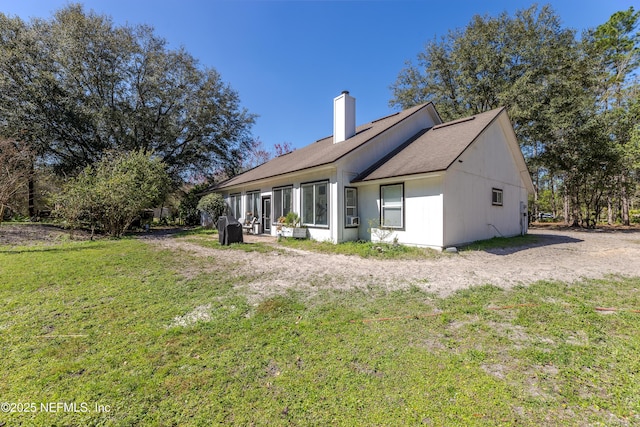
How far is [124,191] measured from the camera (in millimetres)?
12383

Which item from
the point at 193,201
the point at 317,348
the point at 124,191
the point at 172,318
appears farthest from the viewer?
the point at 193,201

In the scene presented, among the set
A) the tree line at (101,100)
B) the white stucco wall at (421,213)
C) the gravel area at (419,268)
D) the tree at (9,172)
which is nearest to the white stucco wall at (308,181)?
the white stucco wall at (421,213)

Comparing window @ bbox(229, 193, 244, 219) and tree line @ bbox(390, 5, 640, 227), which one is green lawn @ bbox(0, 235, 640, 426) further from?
tree line @ bbox(390, 5, 640, 227)

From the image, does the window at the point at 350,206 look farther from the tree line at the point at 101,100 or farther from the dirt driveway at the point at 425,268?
the tree line at the point at 101,100

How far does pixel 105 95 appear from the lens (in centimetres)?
1930

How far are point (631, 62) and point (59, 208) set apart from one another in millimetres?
38648

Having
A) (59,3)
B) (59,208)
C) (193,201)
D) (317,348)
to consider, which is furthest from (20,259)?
(59,3)

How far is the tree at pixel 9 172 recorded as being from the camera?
1082cm

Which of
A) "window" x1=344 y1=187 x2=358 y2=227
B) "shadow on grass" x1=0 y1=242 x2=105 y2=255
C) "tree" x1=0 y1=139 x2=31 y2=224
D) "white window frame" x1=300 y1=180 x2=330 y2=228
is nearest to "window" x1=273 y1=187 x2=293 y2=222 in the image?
"white window frame" x1=300 y1=180 x2=330 y2=228

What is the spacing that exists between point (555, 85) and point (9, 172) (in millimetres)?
32340

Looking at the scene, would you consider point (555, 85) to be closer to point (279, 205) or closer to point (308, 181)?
point (308, 181)

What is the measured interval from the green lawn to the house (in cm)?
499

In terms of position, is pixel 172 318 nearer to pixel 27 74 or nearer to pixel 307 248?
pixel 307 248

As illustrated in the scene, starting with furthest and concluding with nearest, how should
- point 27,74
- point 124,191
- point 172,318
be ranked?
point 27,74, point 124,191, point 172,318
